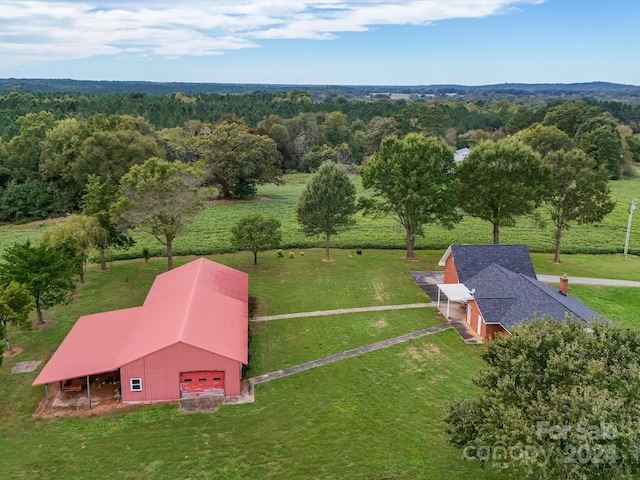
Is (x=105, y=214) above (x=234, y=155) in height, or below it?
below

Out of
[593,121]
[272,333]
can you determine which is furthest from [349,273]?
[593,121]

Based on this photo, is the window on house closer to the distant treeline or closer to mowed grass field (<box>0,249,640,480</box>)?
mowed grass field (<box>0,249,640,480</box>)

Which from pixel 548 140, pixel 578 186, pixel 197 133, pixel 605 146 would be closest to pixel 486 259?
pixel 578 186

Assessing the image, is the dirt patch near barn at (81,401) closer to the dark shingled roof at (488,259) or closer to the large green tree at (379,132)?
the dark shingled roof at (488,259)

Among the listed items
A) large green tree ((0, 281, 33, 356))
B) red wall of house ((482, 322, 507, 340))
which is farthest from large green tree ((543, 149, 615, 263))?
large green tree ((0, 281, 33, 356))

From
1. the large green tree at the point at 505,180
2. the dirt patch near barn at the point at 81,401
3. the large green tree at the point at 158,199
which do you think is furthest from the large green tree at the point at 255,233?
the dirt patch near barn at the point at 81,401

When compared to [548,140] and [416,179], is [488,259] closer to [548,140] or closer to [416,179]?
[416,179]
